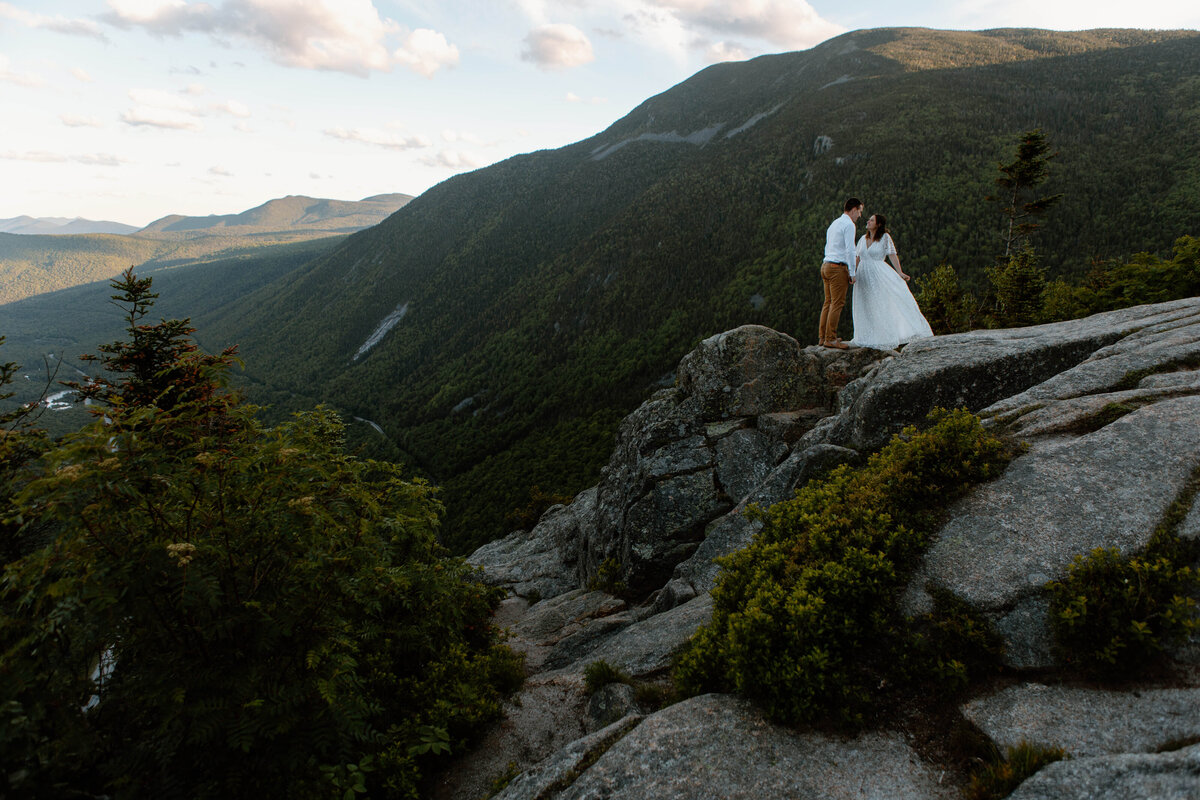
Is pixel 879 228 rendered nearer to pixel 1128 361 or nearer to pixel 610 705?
pixel 1128 361

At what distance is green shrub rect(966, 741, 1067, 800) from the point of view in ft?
11.2

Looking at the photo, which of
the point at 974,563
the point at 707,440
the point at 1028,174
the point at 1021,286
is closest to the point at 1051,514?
the point at 974,563

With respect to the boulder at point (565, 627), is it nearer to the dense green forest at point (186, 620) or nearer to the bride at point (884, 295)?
the dense green forest at point (186, 620)

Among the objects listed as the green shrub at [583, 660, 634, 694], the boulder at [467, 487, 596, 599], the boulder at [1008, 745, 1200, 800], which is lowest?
the boulder at [467, 487, 596, 599]

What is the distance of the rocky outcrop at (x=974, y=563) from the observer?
3.75 m

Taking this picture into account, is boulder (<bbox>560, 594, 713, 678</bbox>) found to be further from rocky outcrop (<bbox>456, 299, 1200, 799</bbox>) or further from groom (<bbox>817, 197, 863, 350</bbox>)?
groom (<bbox>817, 197, 863, 350</bbox>)

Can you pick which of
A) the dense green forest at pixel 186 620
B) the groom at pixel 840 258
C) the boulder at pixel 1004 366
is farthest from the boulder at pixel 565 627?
the groom at pixel 840 258

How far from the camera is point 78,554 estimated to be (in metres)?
3.88

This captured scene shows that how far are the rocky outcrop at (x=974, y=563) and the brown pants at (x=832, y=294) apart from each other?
5.12 ft

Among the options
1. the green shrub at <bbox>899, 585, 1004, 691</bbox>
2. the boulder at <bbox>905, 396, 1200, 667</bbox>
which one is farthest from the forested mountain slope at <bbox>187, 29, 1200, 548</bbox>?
the green shrub at <bbox>899, 585, 1004, 691</bbox>

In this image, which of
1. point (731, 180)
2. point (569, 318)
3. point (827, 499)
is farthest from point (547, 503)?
point (731, 180)

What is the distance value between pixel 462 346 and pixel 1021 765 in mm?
154865

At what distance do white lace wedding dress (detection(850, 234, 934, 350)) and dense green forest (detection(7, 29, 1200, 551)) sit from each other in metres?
53.2

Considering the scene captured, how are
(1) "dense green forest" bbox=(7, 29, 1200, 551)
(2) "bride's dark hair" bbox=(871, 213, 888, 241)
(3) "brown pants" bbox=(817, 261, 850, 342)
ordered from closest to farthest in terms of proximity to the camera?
(2) "bride's dark hair" bbox=(871, 213, 888, 241) → (3) "brown pants" bbox=(817, 261, 850, 342) → (1) "dense green forest" bbox=(7, 29, 1200, 551)
